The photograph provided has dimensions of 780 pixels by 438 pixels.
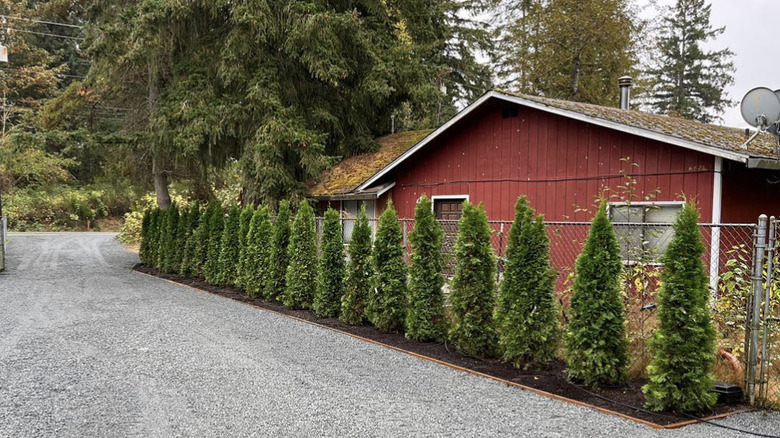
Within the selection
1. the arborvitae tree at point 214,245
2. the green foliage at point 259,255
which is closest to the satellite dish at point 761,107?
the green foliage at point 259,255

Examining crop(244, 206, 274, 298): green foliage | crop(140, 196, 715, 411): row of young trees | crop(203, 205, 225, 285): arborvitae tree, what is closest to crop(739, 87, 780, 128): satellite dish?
crop(140, 196, 715, 411): row of young trees

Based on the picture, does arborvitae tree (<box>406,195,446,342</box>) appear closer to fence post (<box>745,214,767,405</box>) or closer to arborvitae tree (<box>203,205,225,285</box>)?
fence post (<box>745,214,767,405</box>)

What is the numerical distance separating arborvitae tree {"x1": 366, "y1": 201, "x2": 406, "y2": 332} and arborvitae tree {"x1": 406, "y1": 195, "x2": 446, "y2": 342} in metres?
0.38

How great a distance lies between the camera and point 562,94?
26.0m

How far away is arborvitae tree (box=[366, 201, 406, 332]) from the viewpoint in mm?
7586

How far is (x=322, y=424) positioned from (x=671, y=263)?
9.84 feet

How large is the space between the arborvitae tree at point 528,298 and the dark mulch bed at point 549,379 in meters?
0.20

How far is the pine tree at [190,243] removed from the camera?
44.6ft

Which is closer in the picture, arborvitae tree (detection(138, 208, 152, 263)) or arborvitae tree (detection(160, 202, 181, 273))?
arborvitae tree (detection(160, 202, 181, 273))

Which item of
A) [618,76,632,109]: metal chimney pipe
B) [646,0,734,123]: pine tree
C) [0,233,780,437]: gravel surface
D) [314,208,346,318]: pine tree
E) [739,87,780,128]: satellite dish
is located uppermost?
[646,0,734,123]: pine tree

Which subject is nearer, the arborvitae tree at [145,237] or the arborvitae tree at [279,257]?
the arborvitae tree at [279,257]

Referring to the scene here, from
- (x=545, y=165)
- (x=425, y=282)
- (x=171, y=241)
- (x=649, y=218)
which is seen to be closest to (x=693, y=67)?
(x=545, y=165)

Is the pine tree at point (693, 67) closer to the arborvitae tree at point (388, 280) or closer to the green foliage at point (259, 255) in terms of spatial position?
the green foliage at point (259, 255)

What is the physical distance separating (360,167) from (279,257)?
5833 mm
